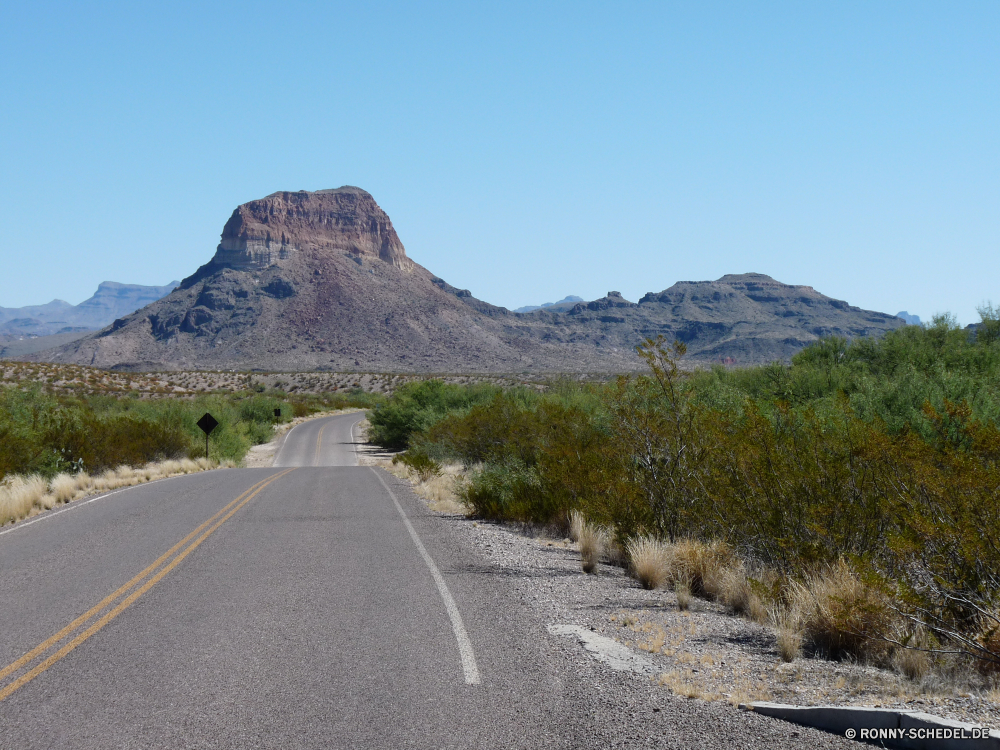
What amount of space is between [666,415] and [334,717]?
8891 mm

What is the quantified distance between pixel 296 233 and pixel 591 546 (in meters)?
185

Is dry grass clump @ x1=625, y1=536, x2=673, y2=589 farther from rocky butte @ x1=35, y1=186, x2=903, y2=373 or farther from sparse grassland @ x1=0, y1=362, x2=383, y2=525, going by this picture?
rocky butte @ x1=35, y1=186, x2=903, y2=373

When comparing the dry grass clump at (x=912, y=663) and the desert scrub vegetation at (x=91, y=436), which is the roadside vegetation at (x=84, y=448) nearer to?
the desert scrub vegetation at (x=91, y=436)

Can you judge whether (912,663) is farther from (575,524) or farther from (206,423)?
(206,423)

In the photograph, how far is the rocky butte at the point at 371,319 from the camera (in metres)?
143

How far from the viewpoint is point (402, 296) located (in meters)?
160

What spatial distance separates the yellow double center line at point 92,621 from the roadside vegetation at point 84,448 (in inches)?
251

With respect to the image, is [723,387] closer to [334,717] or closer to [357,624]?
[357,624]

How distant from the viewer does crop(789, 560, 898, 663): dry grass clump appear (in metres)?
6.63

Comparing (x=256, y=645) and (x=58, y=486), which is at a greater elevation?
(x=256, y=645)

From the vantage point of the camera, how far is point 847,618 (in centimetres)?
657

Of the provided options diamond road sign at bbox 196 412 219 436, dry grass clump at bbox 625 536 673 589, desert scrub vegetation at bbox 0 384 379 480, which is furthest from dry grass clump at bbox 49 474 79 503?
dry grass clump at bbox 625 536 673 589

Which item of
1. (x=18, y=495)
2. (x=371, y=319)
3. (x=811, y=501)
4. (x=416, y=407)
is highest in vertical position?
(x=371, y=319)

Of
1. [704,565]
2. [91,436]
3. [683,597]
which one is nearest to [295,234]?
[91,436]
